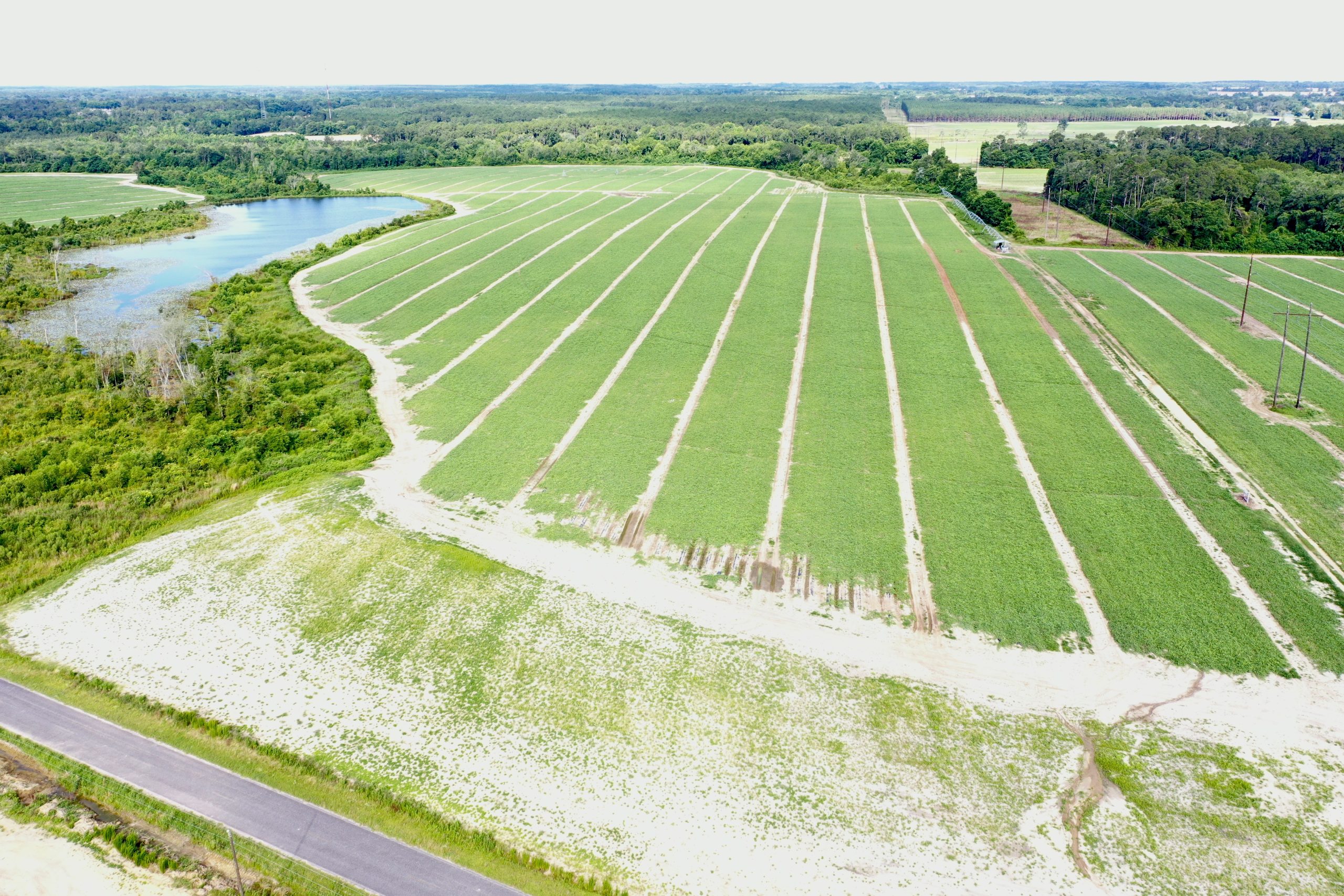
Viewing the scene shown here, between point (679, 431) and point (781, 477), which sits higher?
point (679, 431)

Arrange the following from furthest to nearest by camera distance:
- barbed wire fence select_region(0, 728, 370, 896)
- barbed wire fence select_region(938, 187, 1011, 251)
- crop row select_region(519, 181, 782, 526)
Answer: barbed wire fence select_region(938, 187, 1011, 251) < crop row select_region(519, 181, 782, 526) < barbed wire fence select_region(0, 728, 370, 896)

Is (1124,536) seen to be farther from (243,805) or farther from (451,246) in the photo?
(451,246)

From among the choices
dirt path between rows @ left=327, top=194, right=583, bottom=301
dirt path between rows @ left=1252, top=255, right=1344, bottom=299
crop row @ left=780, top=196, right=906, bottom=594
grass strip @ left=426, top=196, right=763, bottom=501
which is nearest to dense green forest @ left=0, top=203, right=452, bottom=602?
grass strip @ left=426, top=196, right=763, bottom=501

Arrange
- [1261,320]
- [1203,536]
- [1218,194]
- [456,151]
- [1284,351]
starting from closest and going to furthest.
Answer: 1. [1203,536]
2. [1284,351]
3. [1261,320]
4. [1218,194]
5. [456,151]

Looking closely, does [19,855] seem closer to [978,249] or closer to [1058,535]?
[1058,535]

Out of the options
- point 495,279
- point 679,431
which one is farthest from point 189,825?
point 495,279

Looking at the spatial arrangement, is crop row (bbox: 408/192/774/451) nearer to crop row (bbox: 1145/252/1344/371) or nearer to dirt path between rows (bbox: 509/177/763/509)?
dirt path between rows (bbox: 509/177/763/509)

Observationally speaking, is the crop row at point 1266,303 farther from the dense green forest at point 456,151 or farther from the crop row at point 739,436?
the dense green forest at point 456,151
